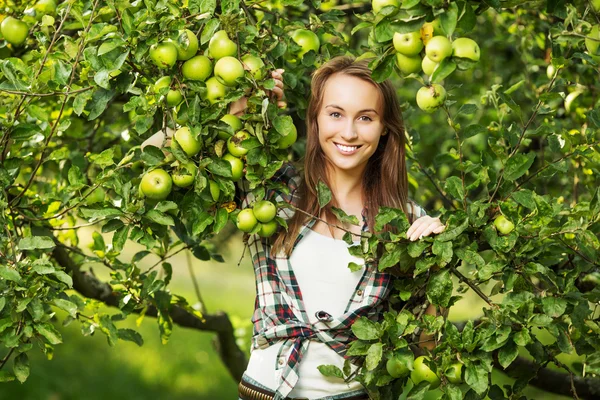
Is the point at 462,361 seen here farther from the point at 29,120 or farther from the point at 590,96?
the point at 29,120

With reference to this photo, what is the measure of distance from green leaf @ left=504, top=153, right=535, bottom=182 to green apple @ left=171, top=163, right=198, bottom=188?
2.47ft

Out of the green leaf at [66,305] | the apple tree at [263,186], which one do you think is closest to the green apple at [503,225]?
the apple tree at [263,186]

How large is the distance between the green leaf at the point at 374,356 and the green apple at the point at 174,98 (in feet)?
2.35

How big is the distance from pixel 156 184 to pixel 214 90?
0.84ft

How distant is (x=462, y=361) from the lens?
176cm

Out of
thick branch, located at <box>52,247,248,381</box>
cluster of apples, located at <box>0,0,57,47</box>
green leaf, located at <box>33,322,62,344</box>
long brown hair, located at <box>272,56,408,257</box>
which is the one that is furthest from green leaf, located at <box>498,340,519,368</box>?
cluster of apples, located at <box>0,0,57,47</box>

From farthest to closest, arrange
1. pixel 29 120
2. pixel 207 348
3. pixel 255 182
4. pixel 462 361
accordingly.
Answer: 1. pixel 207 348
2. pixel 29 120
3. pixel 255 182
4. pixel 462 361

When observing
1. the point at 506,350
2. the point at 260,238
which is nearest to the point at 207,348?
the point at 260,238

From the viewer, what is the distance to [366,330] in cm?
184

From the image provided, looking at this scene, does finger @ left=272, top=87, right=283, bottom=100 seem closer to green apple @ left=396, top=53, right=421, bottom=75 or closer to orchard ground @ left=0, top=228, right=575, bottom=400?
green apple @ left=396, top=53, right=421, bottom=75

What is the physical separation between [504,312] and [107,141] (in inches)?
65.9

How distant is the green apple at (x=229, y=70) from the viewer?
1.76m

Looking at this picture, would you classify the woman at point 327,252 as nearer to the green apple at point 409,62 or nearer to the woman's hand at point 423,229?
the woman's hand at point 423,229

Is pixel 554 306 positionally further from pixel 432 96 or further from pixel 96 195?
pixel 96 195
